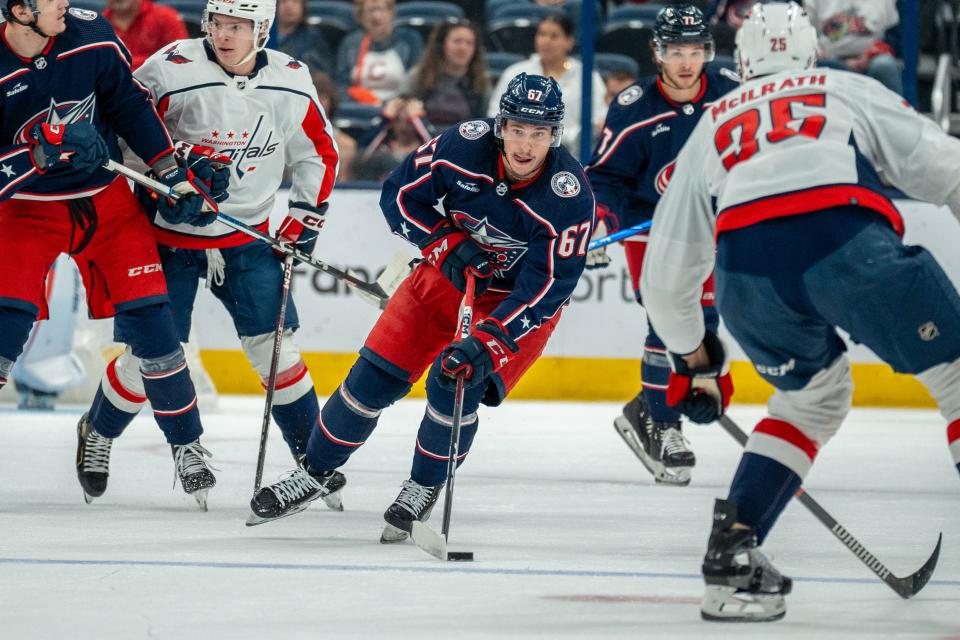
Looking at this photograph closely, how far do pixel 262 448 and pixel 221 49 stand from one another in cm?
105

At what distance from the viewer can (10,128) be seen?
3822 millimetres

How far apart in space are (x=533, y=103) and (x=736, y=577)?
1262 millimetres

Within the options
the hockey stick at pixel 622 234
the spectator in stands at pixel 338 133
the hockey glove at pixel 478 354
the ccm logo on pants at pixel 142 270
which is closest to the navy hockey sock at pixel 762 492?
the hockey glove at pixel 478 354

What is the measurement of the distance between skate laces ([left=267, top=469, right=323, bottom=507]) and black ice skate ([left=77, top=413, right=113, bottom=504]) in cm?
67

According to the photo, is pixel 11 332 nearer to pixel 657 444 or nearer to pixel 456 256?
pixel 456 256

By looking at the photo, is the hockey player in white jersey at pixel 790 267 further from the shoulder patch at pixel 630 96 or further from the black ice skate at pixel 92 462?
the shoulder patch at pixel 630 96

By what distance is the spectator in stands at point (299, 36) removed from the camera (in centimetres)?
746

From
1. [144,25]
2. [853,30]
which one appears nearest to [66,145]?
[144,25]

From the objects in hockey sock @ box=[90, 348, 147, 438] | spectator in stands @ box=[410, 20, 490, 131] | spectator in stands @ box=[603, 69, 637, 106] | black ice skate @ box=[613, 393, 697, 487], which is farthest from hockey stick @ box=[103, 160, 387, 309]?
spectator in stands @ box=[603, 69, 637, 106]

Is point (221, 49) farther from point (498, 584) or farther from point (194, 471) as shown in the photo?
point (498, 584)

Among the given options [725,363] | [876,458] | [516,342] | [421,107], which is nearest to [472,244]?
[516,342]

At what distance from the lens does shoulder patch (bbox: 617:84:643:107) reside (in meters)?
4.97

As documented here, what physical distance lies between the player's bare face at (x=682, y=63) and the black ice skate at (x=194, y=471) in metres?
1.90

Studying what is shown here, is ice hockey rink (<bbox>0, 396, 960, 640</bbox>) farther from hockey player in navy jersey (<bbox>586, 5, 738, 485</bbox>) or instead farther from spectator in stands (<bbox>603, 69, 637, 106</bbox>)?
spectator in stands (<bbox>603, 69, 637, 106</bbox>)
